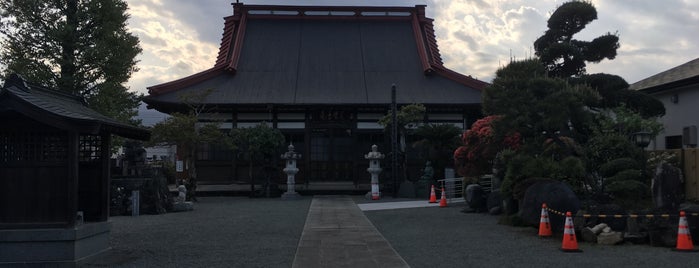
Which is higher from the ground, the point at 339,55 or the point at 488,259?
the point at 339,55

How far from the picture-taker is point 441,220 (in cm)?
1378

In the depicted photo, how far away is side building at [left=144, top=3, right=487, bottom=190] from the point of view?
2359cm

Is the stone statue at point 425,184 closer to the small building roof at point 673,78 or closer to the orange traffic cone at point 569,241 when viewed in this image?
the small building roof at point 673,78

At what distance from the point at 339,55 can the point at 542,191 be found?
59.0 feet

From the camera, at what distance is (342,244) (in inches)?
388

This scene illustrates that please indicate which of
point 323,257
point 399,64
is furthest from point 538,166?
point 399,64

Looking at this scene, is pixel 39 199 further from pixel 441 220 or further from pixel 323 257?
pixel 441 220

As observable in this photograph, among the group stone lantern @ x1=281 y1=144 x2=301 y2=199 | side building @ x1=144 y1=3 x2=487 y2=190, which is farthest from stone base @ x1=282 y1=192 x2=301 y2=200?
side building @ x1=144 y1=3 x2=487 y2=190

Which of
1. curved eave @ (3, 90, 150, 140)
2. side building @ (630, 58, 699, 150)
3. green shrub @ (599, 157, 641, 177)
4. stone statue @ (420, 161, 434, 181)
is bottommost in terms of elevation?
A: stone statue @ (420, 161, 434, 181)

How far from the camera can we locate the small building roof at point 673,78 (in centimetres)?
1855

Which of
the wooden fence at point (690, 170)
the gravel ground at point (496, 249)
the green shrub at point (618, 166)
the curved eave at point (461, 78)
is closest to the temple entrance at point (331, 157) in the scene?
the curved eave at point (461, 78)

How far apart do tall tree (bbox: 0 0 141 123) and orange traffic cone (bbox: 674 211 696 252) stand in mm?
17873

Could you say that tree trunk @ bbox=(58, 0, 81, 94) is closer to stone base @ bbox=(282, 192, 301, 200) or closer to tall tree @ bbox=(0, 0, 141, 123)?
tall tree @ bbox=(0, 0, 141, 123)

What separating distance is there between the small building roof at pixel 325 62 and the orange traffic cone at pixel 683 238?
580 inches
